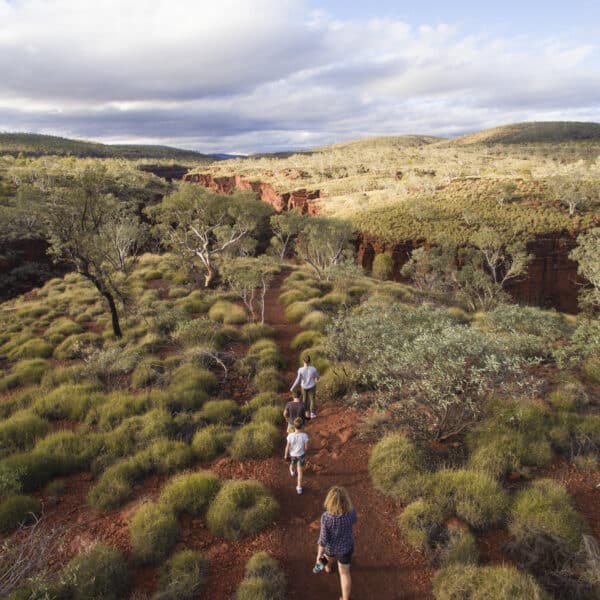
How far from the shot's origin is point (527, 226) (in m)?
32.5

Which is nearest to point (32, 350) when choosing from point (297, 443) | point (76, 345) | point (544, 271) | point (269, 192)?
point (76, 345)

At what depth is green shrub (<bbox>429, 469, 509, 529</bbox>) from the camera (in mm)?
4938

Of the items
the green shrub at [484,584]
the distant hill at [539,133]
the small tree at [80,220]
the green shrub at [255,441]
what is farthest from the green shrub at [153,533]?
the distant hill at [539,133]

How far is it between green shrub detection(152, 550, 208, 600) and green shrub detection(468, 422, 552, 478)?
4.14 meters

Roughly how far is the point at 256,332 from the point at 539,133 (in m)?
122

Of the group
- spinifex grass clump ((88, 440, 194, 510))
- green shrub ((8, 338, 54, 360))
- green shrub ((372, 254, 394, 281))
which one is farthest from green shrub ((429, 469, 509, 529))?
green shrub ((372, 254, 394, 281))

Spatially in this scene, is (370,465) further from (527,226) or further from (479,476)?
(527,226)

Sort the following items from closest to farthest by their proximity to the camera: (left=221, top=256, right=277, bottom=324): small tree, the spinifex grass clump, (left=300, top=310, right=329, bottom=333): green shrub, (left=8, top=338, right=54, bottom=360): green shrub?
the spinifex grass clump
(left=8, top=338, right=54, bottom=360): green shrub
(left=300, top=310, right=329, bottom=333): green shrub
(left=221, top=256, right=277, bottom=324): small tree

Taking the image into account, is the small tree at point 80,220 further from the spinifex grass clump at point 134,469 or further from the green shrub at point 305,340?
the spinifex grass clump at point 134,469

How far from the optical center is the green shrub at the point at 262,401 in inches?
326

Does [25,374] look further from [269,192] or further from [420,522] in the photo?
[269,192]

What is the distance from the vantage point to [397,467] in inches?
231

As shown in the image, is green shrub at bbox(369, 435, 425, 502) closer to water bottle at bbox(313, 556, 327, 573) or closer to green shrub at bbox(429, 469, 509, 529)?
green shrub at bbox(429, 469, 509, 529)

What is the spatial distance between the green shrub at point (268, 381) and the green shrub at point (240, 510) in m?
3.64
